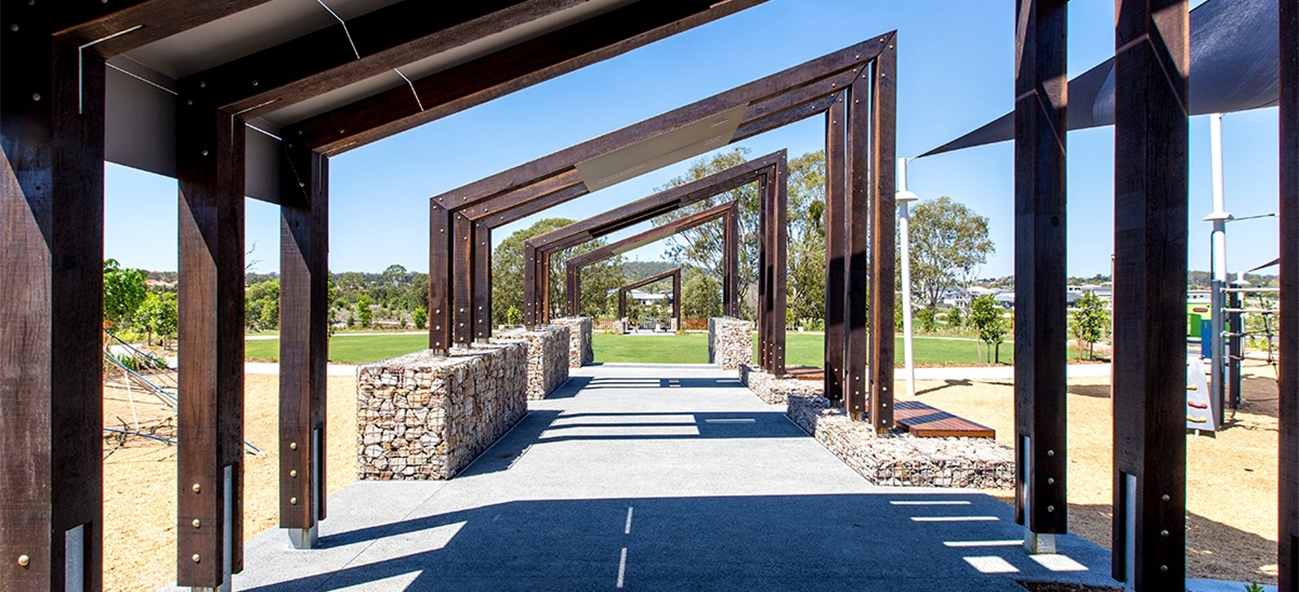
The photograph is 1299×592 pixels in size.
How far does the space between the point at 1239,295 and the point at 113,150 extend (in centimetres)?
1292

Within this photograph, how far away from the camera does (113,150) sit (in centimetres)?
288

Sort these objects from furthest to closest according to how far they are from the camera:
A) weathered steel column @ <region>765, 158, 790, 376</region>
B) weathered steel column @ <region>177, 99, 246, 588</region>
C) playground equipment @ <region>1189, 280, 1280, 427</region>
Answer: weathered steel column @ <region>765, 158, 790, 376</region> < playground equipment @ <region>1189, 280, 1280, 427</region> < weathered steel column @ <region>177, 99, 246, 588</region>

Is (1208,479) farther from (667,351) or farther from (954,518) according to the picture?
(667,351)

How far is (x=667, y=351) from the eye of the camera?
22453 millimetres

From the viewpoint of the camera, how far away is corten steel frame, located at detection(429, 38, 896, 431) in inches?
263

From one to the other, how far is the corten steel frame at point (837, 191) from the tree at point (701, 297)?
1109 inches

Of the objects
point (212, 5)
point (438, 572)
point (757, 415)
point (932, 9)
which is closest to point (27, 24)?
point (212, 5)

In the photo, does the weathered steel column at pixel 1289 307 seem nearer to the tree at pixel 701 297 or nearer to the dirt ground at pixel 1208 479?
the dirt ground at pixel 1208 479

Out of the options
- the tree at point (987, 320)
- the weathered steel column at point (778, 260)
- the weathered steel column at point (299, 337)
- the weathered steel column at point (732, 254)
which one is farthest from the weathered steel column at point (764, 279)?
the weathered steel column at point (299, 337)

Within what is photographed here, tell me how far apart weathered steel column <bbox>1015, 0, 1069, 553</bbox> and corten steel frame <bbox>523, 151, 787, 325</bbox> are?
795 cm

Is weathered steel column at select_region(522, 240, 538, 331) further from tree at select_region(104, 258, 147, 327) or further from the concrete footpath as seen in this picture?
tree at select_region(104, 258, 147, 327)

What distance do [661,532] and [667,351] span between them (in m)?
17.8

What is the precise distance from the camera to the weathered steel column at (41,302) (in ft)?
7.06

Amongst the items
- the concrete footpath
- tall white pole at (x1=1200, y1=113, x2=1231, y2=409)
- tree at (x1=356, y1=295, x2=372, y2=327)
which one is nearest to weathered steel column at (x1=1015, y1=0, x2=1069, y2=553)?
the concrete footpath
